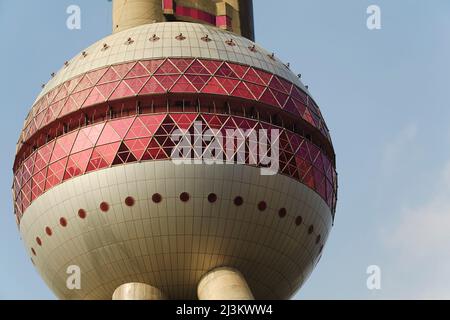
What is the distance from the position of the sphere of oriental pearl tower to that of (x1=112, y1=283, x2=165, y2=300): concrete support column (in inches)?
2.4

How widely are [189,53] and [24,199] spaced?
9.32m

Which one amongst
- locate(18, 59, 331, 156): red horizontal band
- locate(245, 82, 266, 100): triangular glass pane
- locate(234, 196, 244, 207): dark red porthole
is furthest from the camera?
locate(245, 82, 266, 100): triangular glass pane

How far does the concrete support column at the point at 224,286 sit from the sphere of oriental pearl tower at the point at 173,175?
0.06 m

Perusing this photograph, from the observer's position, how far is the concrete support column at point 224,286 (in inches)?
1535

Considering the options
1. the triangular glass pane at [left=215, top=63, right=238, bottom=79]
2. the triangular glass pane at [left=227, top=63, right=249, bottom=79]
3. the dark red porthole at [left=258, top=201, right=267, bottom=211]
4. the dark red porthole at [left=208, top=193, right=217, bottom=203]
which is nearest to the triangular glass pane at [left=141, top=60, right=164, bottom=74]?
the triangular glass pane at [left=215, top=63, right=238, bottom=79]

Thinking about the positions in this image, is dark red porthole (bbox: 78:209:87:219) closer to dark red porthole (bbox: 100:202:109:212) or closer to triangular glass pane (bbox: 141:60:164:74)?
dark red porthole (bbox: 100:202:109:212)

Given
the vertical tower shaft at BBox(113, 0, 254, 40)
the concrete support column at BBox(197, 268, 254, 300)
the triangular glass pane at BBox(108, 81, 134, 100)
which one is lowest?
the concrete support column at BBox(197, 268, 254, 300)

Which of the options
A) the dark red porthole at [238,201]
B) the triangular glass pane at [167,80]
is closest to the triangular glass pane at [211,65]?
the triangular glass pane at [167,80]

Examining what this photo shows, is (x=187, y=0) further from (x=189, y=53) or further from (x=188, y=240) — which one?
(x=188, y=240)

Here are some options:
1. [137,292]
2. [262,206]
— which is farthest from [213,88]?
[137,292]

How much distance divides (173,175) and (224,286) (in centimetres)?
475

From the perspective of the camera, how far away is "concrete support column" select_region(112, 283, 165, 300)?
39969 mm

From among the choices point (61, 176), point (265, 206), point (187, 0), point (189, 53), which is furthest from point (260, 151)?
point (187, 0)

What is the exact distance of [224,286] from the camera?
129 ft
